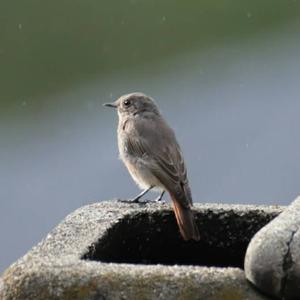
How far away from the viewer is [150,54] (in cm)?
1727

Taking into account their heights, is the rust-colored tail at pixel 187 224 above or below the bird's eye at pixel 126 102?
below

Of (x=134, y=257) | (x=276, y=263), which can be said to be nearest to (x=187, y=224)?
(x=134, y=257)

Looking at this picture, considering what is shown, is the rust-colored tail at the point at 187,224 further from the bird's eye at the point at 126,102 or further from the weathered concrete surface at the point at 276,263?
the bird's eye at the point at 126,102

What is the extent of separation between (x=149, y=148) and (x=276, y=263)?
12.7 feet

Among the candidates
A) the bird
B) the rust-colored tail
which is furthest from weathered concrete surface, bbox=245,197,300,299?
the bird

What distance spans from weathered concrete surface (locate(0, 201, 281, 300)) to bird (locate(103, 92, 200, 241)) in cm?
131

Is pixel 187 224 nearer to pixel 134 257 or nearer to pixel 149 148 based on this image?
pixel 134 257

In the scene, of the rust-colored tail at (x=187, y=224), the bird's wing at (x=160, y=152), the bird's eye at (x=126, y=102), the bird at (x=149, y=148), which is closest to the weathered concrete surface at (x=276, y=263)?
the rust-colored tail at (x=187, y=224)

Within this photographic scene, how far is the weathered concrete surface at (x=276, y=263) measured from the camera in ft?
19.4

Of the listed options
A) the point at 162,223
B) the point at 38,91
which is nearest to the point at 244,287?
the point at 162,223

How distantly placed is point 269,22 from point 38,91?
11.6 ft

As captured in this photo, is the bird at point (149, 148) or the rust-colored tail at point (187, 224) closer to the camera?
the rust-colored tail at point (187, 224)

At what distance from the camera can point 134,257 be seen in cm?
709

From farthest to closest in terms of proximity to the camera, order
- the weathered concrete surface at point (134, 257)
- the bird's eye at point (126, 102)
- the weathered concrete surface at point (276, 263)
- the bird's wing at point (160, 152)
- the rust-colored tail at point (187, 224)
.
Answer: the bird's eye at point (126, 102), the bird's wing at point (160, 152), the rust-colored tail at point (187, 224), the weathered concrete surface at point (134, 257), the weathered concrete surface at point (276, 263)
